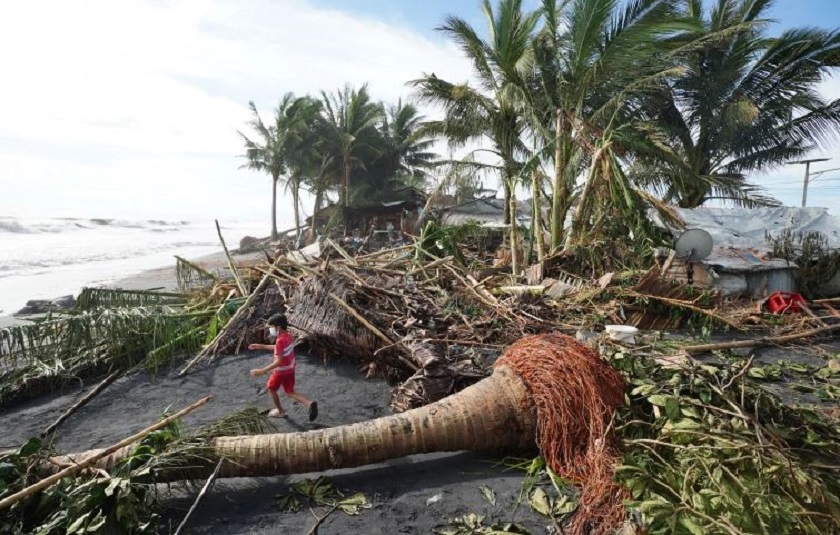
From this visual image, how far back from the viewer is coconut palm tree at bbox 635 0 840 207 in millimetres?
14891

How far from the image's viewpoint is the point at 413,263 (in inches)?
335

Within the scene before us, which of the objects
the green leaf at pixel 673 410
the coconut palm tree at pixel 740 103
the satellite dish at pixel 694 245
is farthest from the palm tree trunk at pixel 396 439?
the coconut palm tree at pixel 740 103

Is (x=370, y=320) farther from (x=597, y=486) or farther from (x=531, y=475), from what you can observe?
(x=597, y=486)

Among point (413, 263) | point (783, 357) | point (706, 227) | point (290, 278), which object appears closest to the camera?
point (783, 357)

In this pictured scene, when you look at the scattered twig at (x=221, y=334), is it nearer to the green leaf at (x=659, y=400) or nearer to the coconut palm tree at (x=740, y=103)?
the green leaf at (x=659, y=400)

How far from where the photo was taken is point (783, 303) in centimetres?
871

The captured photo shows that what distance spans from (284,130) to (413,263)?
2725 centimetres

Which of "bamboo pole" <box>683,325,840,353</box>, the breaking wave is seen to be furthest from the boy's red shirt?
the breaking wave

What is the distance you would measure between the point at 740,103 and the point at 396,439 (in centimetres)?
1644

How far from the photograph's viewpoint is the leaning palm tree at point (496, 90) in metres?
→ 11.7

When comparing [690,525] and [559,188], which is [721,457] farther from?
[559,188]

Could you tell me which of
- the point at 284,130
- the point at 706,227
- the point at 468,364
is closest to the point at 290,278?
the point at 468,364

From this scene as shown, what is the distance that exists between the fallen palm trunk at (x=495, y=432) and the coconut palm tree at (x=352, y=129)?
2804 centimetres

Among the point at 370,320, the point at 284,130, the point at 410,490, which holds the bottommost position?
the point at 410,490
